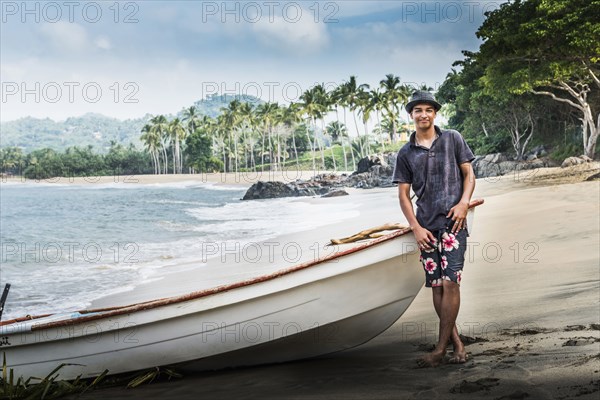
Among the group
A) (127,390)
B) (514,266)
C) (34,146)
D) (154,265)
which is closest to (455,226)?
(127,390)

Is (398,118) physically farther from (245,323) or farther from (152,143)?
(245,323)

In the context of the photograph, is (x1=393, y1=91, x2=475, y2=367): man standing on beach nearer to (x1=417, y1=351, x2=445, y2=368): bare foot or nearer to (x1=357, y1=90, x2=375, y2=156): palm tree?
(x1=417, y1=351, x2=445, y2=368): bare foot

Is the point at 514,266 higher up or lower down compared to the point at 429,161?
lower down

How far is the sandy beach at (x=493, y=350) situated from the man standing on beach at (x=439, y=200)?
0.29 m

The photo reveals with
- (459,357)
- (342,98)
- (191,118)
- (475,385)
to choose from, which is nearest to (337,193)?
(342,98)

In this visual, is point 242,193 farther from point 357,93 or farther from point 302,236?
point 302,236

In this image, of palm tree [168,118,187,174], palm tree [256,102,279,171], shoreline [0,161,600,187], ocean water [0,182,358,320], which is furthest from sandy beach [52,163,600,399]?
palm tree [168,118,187,174]

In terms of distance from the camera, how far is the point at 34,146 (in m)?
52.8

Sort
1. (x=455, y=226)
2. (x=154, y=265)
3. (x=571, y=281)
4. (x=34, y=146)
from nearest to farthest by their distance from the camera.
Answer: (x=455, y=226), (x=571, y=281), (x=154, y=265), (x=34, y=146)

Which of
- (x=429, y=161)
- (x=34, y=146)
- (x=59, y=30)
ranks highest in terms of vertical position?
(x=59, y=30)

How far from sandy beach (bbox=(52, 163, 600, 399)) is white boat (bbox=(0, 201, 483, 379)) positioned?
0.40 feet


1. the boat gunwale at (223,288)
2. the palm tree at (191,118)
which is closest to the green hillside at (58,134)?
the palm tree at (191,118)

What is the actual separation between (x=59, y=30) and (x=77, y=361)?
45.7 metres

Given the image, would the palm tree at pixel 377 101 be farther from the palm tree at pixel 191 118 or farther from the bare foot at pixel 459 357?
the bare foot at pixel 459 357
